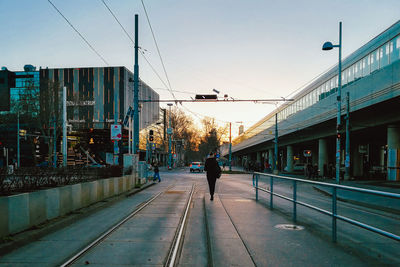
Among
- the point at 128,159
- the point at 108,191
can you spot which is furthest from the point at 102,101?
the point at 108,191

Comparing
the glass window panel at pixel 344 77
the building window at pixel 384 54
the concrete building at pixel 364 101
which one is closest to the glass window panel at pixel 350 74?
the concrete building at pixel 364 101

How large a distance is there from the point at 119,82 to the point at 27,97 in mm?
31629

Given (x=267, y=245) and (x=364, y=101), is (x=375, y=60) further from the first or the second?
(x=267, y=245)

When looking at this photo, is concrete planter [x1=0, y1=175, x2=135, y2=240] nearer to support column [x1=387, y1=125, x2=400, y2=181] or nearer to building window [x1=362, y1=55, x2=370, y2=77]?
support column [x1=387, y1=125, x2=400, y2=181]

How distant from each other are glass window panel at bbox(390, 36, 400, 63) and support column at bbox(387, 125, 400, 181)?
5.67m

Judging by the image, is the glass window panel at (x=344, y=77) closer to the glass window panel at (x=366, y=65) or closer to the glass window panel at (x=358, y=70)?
the glass window panel at (x=358, y=70)

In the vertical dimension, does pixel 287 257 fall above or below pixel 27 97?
below

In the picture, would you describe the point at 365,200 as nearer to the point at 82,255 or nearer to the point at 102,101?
the point at 82,255

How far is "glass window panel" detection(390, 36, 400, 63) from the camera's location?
23.5m

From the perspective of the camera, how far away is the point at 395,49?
78.2 feet

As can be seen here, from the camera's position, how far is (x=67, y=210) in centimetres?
912

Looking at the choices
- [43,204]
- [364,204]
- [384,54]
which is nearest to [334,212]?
[364,204]

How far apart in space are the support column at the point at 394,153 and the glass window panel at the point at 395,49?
18.6 ft

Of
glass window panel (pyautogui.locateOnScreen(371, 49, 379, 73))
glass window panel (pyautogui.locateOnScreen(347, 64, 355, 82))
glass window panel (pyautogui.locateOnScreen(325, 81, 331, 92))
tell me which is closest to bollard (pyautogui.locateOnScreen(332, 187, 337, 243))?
glass window panel (pyautogui.locateOnScreen(371, 49, 379, 73))
